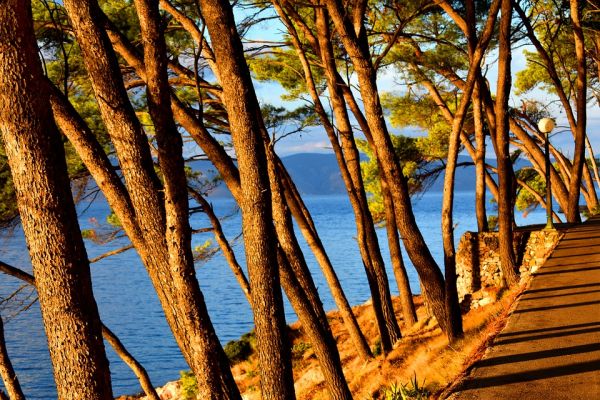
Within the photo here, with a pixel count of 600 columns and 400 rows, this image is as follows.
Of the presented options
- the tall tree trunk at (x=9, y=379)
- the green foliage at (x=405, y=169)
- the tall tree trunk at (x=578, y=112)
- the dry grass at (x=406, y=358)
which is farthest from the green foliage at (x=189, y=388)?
Answer: the tall tree trunk at (x=578, y=112)

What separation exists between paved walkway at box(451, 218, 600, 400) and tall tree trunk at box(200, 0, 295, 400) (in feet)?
5.52

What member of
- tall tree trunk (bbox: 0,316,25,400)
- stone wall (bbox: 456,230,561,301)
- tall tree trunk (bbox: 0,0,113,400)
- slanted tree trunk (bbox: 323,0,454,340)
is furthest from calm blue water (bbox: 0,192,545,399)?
tall tree trunk (bbox: 0,0,113,400)

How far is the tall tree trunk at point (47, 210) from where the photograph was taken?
435 centimetres

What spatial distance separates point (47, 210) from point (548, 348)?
13.3ft

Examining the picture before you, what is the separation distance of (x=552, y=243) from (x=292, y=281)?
7.43 m

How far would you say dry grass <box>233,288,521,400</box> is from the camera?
255 inches

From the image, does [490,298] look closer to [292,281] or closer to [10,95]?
[292,281]

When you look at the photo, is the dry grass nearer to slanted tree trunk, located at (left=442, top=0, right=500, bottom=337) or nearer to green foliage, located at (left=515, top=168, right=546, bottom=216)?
slanted tree trunk, located at (left=442, top=0, right=500, bottom=337)

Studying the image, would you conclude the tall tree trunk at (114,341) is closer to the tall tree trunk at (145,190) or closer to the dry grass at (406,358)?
the dry grass at (406,358)

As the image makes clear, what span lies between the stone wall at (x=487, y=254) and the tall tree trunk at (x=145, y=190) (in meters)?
8.19

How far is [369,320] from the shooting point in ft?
56.7

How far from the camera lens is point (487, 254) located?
13.0m

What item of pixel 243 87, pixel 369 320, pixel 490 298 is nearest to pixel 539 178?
pixel 369 320

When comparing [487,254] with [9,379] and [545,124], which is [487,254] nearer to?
[545,124]
